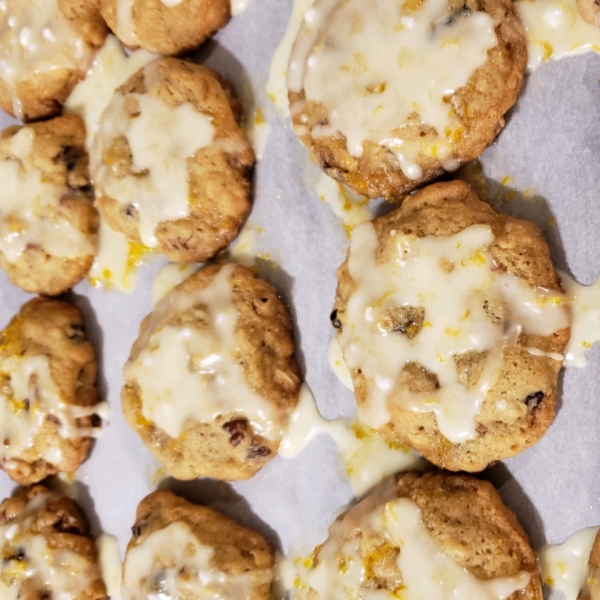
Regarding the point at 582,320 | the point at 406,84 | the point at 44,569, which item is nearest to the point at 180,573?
the point at 44,569

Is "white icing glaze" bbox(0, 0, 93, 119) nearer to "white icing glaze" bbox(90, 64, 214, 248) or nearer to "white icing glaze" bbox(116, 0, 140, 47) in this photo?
"white icing glaze" bbox(116, 0, 140, 47)

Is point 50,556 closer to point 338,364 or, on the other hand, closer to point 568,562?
point 338,364

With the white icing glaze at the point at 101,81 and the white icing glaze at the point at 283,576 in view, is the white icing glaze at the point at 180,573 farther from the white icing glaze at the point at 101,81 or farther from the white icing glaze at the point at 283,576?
the white icing glaze at the point at 101,81

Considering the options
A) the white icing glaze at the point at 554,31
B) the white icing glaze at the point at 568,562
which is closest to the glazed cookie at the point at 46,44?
the white icing glaze at the point at 554,31

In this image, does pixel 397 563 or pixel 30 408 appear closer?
pixel 397 563

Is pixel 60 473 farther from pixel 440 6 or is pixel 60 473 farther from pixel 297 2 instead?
pixel 440 6

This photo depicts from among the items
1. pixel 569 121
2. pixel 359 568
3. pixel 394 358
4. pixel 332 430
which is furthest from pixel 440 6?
pixel 359 568

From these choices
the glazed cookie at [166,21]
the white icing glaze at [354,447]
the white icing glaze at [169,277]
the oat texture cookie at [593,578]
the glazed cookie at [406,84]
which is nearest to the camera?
the oat texture cookie at [593,578]
